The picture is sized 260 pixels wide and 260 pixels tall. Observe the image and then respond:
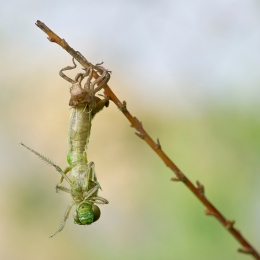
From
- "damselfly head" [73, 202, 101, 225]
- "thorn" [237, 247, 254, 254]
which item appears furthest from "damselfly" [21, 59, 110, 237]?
"thorn" [237, 247, 254, 254]

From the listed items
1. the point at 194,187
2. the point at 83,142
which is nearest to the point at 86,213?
the point at 83,142

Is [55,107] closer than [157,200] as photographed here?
No

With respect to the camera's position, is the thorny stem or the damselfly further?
the damselfly

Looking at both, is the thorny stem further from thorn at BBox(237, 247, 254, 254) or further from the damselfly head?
the damselfly head

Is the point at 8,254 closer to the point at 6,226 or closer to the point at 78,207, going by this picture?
the point at 6,226

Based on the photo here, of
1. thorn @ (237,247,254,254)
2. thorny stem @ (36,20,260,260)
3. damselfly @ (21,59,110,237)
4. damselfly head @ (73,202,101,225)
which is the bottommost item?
thorn @ (237,247,254,254)

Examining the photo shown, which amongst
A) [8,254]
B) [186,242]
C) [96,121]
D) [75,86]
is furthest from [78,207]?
[8,254]

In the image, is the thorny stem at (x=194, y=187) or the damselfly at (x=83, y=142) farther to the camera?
the damselfly at (x=83, y=142)

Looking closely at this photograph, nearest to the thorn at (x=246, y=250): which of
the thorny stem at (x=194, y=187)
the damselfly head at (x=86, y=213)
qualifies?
the thorny stem at (x=194, y=187)

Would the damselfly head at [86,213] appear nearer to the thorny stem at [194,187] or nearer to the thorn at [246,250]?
the thorny stem at [194,187]
